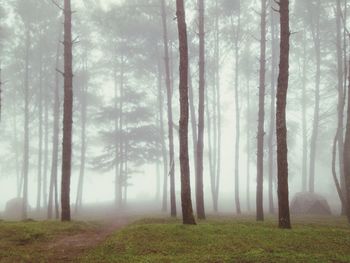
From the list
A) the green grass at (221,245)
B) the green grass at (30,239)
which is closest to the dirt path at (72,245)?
the green grass at (30,239)

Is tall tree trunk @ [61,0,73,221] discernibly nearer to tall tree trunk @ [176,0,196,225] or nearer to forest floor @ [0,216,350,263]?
forest floor @ [0,216,350,263]

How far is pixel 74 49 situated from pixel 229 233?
2557 cm

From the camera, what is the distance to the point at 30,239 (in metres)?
10.2

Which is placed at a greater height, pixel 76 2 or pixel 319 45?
pixel 76 2

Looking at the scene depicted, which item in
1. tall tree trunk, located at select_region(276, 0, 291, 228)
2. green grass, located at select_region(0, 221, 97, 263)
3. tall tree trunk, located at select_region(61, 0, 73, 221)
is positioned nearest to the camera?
green grass, located at select_region(0, 221, 97, 263)

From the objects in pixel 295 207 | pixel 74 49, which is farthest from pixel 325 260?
pixel 74 49

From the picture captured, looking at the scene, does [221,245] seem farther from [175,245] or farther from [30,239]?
[30,239]

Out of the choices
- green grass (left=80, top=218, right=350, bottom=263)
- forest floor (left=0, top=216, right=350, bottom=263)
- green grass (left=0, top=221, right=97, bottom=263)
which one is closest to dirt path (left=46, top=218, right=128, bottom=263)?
forest floor (left=0, top=216, right=350, bottom=263)

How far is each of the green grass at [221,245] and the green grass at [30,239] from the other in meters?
1.24

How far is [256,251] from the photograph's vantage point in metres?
8.38

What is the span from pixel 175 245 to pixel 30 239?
404cm

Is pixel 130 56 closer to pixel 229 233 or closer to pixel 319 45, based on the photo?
pixel 319 45

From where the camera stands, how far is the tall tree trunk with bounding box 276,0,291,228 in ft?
38.3

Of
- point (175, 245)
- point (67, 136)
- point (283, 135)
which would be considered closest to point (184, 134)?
point (283, 135)
